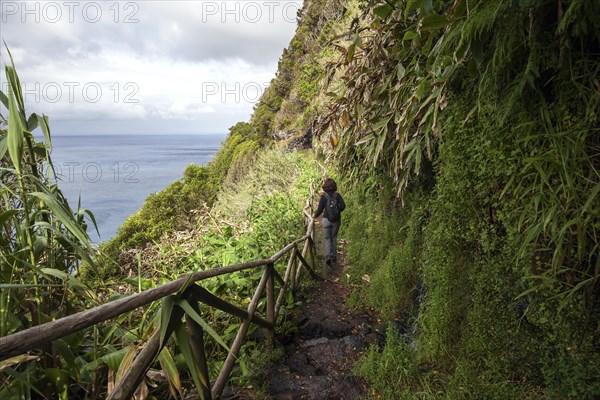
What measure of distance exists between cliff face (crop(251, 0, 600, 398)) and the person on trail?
240cm

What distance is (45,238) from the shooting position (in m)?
1.99

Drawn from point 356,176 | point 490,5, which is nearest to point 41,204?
point 490,5

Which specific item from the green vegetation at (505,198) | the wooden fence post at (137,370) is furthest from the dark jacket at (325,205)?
the wooden fence post at (137,370)

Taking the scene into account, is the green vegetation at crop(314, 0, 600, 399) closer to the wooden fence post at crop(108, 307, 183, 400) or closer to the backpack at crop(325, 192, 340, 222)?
the wooden fence post at crop(108, 307, 183, 400)

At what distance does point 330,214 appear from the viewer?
6.55 metres

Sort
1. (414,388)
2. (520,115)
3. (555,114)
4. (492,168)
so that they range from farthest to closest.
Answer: (414,388) → (492,168) → (520,115) → (555,114)

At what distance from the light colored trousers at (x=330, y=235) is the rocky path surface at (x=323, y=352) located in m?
1.17

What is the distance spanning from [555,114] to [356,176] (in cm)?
430

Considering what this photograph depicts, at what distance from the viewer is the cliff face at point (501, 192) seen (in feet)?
6.04

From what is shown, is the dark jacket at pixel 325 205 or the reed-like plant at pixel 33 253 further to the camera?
the dark jacket at pixel 325 205

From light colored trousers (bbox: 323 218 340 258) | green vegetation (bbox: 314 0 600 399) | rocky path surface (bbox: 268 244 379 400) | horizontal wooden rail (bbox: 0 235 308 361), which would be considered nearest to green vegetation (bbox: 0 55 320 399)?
horizontal wooden rail (bbox: 0 235 308 361)

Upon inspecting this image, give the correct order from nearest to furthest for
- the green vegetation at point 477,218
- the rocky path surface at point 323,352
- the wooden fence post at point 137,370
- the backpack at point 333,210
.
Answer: the wooden fence post at point 137,370 < the green vegetation at point 477,218 < the rocky path surface at point 323,352 < the backpack at point 333,210

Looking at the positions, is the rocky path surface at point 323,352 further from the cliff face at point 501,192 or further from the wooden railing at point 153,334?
the wooden railing at point 153,334

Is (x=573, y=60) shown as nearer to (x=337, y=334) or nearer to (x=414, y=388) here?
(x=414, y=388)
